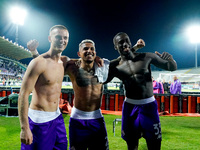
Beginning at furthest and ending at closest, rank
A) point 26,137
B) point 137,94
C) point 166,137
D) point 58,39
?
1. point 166,137
2. point 137,94
3. point 58,39
4. point 26,137

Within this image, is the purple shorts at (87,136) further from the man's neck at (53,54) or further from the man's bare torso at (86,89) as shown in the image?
the man's neck at (53,54)

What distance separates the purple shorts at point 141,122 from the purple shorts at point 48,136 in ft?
3.23

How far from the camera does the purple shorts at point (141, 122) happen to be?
2.76m

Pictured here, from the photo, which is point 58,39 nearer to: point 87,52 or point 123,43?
point 87,52

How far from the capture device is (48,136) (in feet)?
7.34

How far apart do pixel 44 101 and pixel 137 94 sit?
4.50ft

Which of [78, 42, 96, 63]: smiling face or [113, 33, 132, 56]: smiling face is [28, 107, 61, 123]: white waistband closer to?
[78, 42, 96, 63]: smiling face

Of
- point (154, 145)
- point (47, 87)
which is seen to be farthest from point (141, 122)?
point (47, 87)

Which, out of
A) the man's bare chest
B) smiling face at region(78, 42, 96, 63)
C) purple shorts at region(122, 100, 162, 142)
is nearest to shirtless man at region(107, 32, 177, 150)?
purple shorts at region(122, 100, 162, 142)

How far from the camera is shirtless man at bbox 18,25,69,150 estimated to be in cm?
205

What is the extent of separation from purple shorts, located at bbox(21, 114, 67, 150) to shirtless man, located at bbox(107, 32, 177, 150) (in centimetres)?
101

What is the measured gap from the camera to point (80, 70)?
2.63 meters

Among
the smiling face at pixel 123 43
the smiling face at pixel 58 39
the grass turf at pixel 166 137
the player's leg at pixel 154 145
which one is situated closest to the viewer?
the smiling face at pixel 58 39

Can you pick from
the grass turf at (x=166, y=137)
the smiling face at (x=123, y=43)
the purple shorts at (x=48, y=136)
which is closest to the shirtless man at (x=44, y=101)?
the purple shorts at (x=48, y=136)
